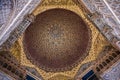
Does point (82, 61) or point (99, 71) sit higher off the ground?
point (82, 61)

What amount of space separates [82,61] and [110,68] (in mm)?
3143

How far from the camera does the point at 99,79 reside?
1459cm

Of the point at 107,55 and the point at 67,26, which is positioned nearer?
the point at 107,55

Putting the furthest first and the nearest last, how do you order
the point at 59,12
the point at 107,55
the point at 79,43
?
the point at 79,43 < the point at 59,12 < the point at 107,55

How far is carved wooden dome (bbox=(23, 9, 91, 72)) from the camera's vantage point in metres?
17.3

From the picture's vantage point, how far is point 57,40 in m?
18.6

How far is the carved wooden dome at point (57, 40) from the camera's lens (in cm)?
1731

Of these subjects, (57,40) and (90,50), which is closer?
(90,50)

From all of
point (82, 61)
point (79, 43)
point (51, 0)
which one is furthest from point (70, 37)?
point (51, 0)

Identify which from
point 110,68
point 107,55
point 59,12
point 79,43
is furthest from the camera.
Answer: point 79,43

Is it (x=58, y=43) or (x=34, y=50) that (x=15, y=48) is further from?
(x=58, y=43)

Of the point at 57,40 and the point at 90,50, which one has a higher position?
the point at 57,40

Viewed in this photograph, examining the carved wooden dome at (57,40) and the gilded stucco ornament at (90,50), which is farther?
the carved wooden dome at (57,40)

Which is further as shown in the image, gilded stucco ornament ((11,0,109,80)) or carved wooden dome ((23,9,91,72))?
carved wooden dome ((23,9,91,72))
